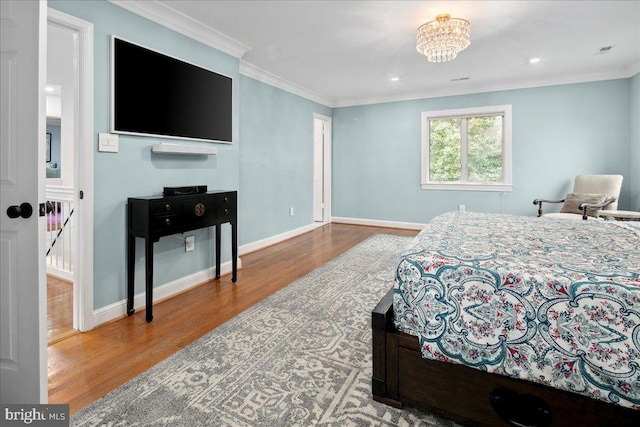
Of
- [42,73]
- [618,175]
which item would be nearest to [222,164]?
[42,73]

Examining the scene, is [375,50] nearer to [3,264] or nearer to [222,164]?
[222,164]

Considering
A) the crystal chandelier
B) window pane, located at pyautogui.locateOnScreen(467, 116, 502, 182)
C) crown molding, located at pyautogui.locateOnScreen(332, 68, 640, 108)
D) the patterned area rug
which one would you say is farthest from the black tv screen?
window pane, located at pyautogui.locateOnScreen(467, 116, 502, 182)

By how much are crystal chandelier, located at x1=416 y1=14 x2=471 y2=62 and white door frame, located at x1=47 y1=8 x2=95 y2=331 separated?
2.59 m

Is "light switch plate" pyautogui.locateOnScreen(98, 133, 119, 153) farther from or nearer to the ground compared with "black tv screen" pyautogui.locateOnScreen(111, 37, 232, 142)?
nearer to the ground

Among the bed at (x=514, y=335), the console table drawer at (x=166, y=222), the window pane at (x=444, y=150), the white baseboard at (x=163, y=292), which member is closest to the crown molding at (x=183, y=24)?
the console table drawer at (x=166, y=222)

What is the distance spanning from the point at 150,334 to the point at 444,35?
327 centimetres

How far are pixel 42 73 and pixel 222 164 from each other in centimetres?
205

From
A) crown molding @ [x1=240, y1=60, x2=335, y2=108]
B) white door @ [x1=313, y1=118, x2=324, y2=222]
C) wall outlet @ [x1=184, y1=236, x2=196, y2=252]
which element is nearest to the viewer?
wall outlet @ [x1=184, y1=236, x2=196, y2=252]

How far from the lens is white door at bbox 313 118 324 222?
21.9 feet

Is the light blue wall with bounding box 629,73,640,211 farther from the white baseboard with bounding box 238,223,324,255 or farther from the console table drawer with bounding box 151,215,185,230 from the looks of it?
the console table drawer with bounding box 151,215,185,230

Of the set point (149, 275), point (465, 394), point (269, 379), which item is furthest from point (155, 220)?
point (465, 394)

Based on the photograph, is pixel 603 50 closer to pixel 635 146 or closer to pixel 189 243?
pixel 635 146

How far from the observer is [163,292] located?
2.91 meters

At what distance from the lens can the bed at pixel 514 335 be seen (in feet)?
3.74
